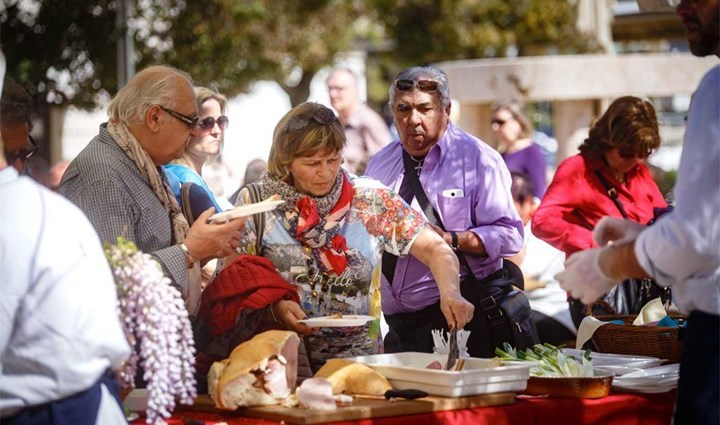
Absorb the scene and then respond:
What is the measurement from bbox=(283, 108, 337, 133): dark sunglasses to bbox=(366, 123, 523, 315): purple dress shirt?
38.2 inches

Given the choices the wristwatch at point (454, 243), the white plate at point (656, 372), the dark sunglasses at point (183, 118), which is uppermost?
the dark sunglasses at point (183, 118)

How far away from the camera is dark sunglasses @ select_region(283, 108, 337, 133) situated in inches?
168

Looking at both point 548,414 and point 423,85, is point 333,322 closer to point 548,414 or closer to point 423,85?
point 548,414

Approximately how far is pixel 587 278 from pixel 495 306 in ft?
6.48

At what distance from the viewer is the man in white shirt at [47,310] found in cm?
282

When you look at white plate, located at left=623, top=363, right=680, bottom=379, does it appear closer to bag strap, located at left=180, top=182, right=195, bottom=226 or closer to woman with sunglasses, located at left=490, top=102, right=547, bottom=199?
bag strap, located at left=180, top=182, right=195, bottom=226

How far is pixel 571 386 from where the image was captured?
3.96 meters

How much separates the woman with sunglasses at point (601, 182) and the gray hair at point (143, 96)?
91.3 inches

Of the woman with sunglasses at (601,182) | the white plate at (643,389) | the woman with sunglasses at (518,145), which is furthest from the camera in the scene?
the woman with sunglasses at (518,145)

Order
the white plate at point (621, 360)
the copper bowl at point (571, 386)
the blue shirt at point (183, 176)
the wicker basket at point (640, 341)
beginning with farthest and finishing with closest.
Result: the blue shirt at point (183, 176)
the wicker basket at point (640, 341)
the white plate at point (621, 360)
the copper bowl at point (571, 386)

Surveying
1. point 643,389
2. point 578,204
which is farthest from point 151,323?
point 578,204

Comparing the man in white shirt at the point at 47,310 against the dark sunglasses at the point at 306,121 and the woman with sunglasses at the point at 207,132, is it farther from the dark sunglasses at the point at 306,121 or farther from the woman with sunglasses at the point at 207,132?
the woman with sunglasses at the point at 207,132

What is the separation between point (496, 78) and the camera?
1293 cm

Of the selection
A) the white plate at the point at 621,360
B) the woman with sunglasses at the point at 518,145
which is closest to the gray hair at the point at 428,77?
the white plate at the point at 621,360
